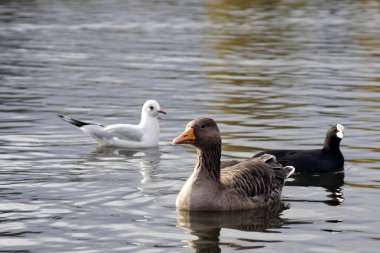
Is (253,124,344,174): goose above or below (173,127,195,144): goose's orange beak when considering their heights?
below

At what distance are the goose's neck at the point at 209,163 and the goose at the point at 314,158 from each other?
3506mm

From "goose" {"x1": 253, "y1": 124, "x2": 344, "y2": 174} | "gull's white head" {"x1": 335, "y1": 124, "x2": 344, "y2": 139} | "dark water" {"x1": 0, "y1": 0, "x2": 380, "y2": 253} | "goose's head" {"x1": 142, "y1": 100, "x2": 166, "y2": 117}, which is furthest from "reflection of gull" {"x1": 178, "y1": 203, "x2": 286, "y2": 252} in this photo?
"goose's head" {"x1": 142, "y1": 100, "x2": 166, "y2": 117}

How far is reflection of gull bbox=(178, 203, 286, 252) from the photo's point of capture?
1384cm

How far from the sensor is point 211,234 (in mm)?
14016

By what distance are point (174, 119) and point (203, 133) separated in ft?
32.4

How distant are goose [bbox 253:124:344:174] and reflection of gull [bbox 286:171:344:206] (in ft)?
0.43

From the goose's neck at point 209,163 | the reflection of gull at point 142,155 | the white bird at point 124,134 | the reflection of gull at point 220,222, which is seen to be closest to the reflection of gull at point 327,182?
the reflection of gull at point 220,222

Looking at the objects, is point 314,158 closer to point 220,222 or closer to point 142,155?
point 142,155

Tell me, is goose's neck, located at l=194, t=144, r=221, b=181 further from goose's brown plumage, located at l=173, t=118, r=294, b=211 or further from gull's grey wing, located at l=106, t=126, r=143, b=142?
gull's grey wing, located at l=106, t=126, r=143, b=142

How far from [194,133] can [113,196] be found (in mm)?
1910

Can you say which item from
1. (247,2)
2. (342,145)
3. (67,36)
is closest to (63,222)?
(342,145)

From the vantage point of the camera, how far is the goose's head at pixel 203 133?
15.3 metres

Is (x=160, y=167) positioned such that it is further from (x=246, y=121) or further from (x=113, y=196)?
(x=246, y=121)

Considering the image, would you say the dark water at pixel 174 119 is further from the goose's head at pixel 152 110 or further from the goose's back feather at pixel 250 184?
the goose's head at pixel 152 110
